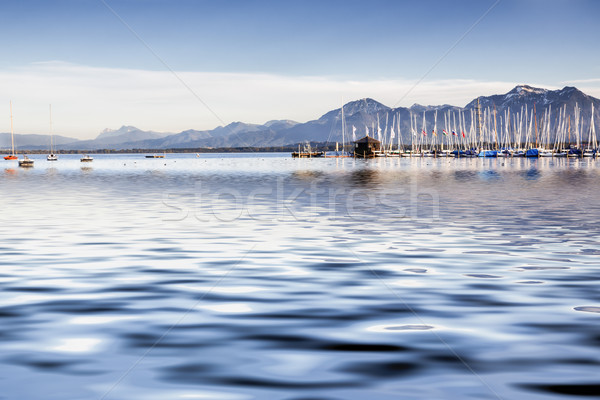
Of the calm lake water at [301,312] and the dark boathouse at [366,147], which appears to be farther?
the dark boathouse at [366,147]

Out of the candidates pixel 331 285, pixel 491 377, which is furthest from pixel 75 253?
pixel 491 377

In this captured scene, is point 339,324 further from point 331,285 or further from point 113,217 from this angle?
point 113,217

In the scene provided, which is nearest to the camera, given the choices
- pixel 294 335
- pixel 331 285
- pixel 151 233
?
pixel 294 335

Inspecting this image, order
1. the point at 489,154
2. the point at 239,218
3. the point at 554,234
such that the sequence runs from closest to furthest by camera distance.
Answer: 1. the point at 554,234
2. the point at 239,218
3. the point at 489,154

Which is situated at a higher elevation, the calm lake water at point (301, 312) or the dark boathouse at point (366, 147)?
the dark boathouse at point (366, 147)

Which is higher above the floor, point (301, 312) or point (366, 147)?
point (366, 147)

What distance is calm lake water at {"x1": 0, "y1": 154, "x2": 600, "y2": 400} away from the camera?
7.20 metres

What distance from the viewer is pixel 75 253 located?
1759 cm

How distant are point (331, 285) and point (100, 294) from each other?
501 cm

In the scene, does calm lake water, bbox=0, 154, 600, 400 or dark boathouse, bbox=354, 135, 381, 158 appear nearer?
calm lake water, bbox=0, 154, 600, 400

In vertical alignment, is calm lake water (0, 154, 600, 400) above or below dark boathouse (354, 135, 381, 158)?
below

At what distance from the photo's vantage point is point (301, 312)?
10.5 metres

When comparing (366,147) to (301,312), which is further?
(366,147)

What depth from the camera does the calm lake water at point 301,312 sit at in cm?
Answer: 720
